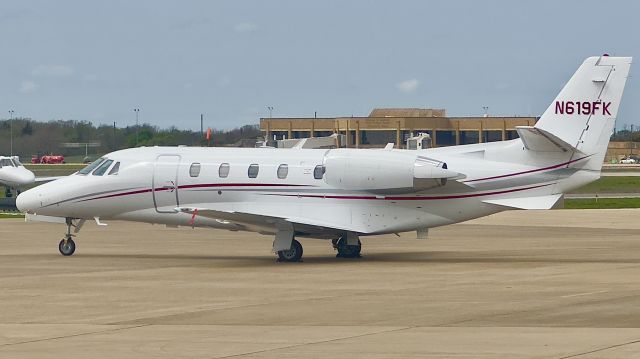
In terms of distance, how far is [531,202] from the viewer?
30.2 meters

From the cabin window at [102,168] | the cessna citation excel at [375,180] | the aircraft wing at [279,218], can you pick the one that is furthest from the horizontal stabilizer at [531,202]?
the cabin window at [102,168]

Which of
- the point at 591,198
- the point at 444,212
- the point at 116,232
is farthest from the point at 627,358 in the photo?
the point at 591,198

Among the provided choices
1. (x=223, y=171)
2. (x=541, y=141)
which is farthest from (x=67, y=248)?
(x=541, y=141)

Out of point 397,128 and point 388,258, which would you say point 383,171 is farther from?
point 397,128

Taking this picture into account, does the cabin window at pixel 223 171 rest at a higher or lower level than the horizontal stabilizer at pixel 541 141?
lower

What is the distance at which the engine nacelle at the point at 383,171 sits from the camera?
3009 cm

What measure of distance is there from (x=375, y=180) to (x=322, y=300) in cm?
866

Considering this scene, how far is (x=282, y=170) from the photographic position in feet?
103

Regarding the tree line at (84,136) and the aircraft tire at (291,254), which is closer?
the aircraft tire at (291,254)

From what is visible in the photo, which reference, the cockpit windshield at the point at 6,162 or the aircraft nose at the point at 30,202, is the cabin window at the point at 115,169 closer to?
the aircraft nose at the point at 30,202

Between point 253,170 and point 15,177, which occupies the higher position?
point 253,170

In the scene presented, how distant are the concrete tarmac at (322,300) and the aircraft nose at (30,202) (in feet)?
3.97

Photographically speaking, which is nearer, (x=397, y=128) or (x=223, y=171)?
(x=223, y=171)

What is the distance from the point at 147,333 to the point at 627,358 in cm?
655
